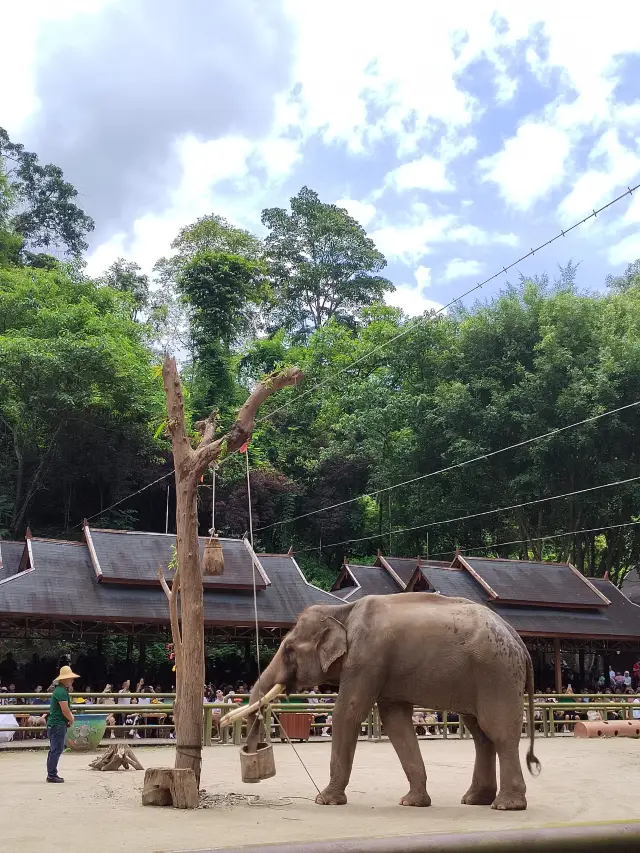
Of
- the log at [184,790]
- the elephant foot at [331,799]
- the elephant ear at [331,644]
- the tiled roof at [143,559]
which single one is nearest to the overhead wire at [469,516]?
the tiled roof at [143,559]

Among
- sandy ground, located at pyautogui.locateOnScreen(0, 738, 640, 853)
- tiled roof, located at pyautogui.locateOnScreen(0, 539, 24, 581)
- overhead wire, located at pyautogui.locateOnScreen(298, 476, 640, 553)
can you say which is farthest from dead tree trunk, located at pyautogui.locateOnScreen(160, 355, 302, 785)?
overhead wire, located at pyautogui.locateOnScreen(298, 476, 640, 553)

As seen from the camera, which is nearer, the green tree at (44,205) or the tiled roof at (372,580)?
the tiled roof at (372,580)

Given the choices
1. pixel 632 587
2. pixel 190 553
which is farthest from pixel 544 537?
pixel 190 553

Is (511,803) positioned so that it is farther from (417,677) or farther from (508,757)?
(417,677)

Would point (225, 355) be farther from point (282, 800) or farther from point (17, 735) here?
point (282, 800)

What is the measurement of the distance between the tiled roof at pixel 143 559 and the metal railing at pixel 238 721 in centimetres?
320

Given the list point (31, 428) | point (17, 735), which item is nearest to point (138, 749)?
point (17, 735)

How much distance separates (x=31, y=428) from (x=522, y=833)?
37321 mm

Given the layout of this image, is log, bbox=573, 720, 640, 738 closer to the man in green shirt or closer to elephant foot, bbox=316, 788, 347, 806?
elephant foot, bbox=316, 788, 347, 806

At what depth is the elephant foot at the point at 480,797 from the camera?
9.57m

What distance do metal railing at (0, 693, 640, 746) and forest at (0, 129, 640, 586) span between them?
11.3 meters

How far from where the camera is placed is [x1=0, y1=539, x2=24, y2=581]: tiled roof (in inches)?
985

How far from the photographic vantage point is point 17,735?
17.9 metres

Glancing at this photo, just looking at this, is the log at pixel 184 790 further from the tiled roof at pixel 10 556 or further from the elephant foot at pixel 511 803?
the tiled roof at pixel 10 556
